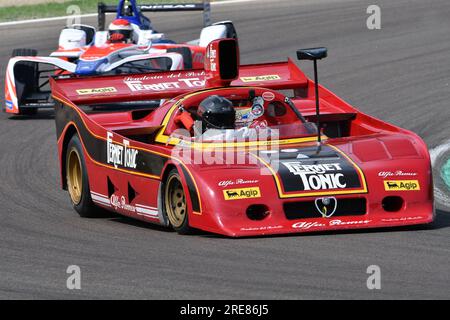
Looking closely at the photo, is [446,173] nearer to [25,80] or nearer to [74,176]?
[74,176]

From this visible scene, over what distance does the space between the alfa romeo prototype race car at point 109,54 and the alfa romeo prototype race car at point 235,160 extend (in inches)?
229

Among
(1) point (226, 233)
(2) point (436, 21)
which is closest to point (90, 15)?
(2) point (436, 21)

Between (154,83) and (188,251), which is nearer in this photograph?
(188,251)

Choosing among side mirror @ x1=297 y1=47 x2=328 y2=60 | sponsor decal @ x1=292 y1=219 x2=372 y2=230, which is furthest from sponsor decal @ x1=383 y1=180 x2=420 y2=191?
side mirror @ x1=297 y1=47 x2=328 y2=60

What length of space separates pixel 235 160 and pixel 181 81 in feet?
10.2

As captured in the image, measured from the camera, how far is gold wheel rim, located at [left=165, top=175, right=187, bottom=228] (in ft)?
30.1

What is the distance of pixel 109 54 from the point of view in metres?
18.5

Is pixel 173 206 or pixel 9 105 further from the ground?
pixel 173 206

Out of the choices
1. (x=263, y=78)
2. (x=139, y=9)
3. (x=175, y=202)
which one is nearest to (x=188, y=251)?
(x=175, y=202)

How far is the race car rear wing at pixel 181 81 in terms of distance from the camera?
1099 centimetres

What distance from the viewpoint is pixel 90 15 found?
1028 inches

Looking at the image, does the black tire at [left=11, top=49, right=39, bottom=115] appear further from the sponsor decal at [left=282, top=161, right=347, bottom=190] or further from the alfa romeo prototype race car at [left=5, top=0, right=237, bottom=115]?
the sponsor decal at [left=282, top=161, right=347, bottom=190]

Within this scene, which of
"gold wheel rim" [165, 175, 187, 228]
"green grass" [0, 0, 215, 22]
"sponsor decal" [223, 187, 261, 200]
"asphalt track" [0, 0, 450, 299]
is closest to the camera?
"asphalt track" [0, 0, 450, 299]

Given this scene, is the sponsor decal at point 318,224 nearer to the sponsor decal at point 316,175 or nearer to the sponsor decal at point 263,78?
the sponsor decal at point 316,175
